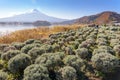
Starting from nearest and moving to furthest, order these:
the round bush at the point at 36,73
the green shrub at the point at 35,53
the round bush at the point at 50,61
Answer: the round bush at the point at 36,73 < the round bush at the point at 50,61 < the green shrub at the point at 35,53

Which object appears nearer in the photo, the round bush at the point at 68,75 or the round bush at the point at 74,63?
the round bush at the point at 68,75

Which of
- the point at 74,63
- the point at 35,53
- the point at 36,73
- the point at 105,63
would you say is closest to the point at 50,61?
the point at 74,63

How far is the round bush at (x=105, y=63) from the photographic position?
11.6 m

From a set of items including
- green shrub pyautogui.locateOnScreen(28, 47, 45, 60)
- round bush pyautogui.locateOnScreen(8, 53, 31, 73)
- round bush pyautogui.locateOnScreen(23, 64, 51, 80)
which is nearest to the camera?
round bush pyautogui.locateOnScreen(23, 64, 51, 80)

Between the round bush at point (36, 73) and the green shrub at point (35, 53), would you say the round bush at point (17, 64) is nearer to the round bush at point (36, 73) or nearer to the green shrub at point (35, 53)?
the round bush at point (36, 73)

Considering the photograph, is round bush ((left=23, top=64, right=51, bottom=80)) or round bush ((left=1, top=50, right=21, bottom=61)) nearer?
round bush ((left=23, top=64, right=51, bottom=80))

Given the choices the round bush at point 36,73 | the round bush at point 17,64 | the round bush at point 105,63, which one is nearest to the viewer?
the round bush at point 36,73

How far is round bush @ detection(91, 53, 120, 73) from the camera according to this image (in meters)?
11.6

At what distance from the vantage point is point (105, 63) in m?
11.7

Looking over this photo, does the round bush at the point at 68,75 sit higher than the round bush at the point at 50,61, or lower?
lower

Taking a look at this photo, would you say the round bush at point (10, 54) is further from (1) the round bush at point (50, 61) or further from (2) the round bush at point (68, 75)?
(2) the round bush at point (68, 75)

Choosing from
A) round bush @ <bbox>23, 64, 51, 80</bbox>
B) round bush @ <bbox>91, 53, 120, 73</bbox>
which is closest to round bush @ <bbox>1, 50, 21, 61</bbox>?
round bush @ <bbox>23, 64, 51, 80</bbox>

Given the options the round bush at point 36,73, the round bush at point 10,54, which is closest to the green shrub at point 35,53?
the round bush at point 10,54

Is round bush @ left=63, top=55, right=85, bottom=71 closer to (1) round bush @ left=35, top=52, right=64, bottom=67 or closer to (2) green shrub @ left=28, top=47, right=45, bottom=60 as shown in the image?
(1) round bush @ left=35, top=52, right=64, bottom=67
